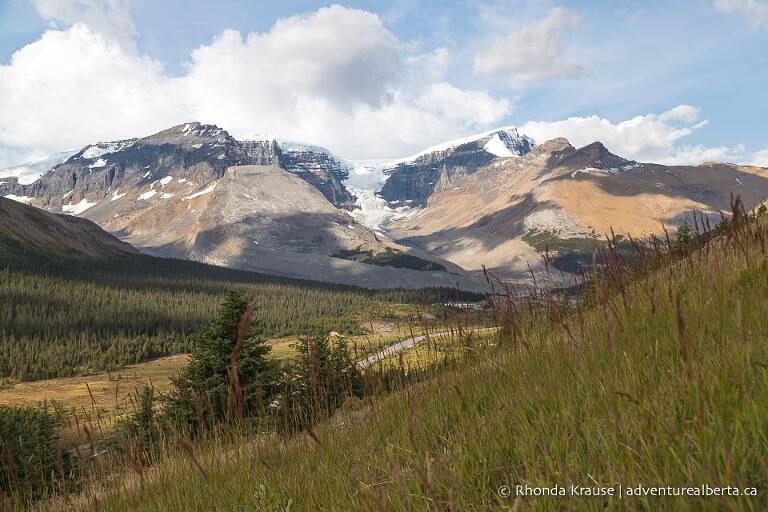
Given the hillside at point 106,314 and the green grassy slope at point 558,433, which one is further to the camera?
the hillside at point 106,314

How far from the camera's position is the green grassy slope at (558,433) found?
5.16 ft

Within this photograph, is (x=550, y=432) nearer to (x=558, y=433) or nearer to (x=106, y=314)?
(x=558, y=433)

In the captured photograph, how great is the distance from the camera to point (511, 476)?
213 cm

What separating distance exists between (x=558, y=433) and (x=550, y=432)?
38 millimetres

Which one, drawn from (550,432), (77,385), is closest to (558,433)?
(550,432)

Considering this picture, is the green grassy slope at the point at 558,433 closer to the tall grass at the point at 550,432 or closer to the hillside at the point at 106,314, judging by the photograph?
the tall grass at the point at 550,432

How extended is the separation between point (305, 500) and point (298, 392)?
3341 millimetres

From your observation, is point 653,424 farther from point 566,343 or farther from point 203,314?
point 203,314

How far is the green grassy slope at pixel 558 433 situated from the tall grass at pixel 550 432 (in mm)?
12

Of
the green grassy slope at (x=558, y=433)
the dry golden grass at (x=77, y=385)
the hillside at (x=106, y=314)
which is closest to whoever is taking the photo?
the green grassy slope at (x=558, y=433)

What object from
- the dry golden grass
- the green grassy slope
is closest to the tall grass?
the green grassy slope

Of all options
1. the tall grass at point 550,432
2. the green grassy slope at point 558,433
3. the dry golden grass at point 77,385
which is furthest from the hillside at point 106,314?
the green grassy slope at point 558,433

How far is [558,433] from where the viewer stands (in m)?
2.24

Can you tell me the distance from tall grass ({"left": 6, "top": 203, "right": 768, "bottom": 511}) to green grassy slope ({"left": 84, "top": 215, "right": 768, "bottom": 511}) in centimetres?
1
